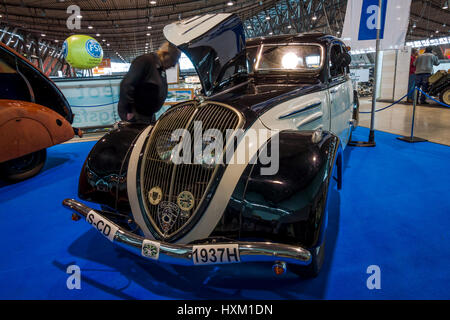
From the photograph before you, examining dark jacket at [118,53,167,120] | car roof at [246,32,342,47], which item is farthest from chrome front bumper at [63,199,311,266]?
car roof at [246,32,342,47]

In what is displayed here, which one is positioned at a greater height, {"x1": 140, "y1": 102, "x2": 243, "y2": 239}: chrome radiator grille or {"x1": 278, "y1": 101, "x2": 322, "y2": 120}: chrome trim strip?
{"x1": 278, "y1": 101, "x2": 322, "y2": 120}: chrome trim strip

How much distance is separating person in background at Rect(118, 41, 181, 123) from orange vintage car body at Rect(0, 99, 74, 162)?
1430 millimetres

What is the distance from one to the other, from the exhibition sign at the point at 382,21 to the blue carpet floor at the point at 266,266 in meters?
2.89

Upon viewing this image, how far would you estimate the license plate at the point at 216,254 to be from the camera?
142 cm

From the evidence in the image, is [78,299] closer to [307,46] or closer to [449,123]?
[307,46]

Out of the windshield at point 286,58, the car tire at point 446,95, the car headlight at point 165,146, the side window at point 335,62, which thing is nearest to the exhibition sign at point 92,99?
the windshield at point 286,58

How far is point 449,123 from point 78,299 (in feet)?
27.4

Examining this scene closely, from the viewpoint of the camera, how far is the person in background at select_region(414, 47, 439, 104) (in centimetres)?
977

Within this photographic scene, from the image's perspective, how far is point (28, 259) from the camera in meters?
2.18

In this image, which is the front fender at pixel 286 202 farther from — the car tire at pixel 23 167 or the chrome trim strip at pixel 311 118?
the car tire at pixel 23 167

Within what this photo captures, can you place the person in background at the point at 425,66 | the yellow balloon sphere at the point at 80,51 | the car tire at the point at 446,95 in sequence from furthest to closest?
the car tire at the point at 446,95 → the person in background at the point at 425,66 → the yellow balloon sphere at the point at 80,51

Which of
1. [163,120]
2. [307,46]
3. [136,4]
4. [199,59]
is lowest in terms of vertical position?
[163,120]

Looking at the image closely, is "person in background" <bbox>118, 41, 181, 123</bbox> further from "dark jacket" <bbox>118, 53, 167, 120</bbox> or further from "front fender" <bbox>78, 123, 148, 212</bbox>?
"front fender" <bbox>78, 123, 148, 212</bbox>
